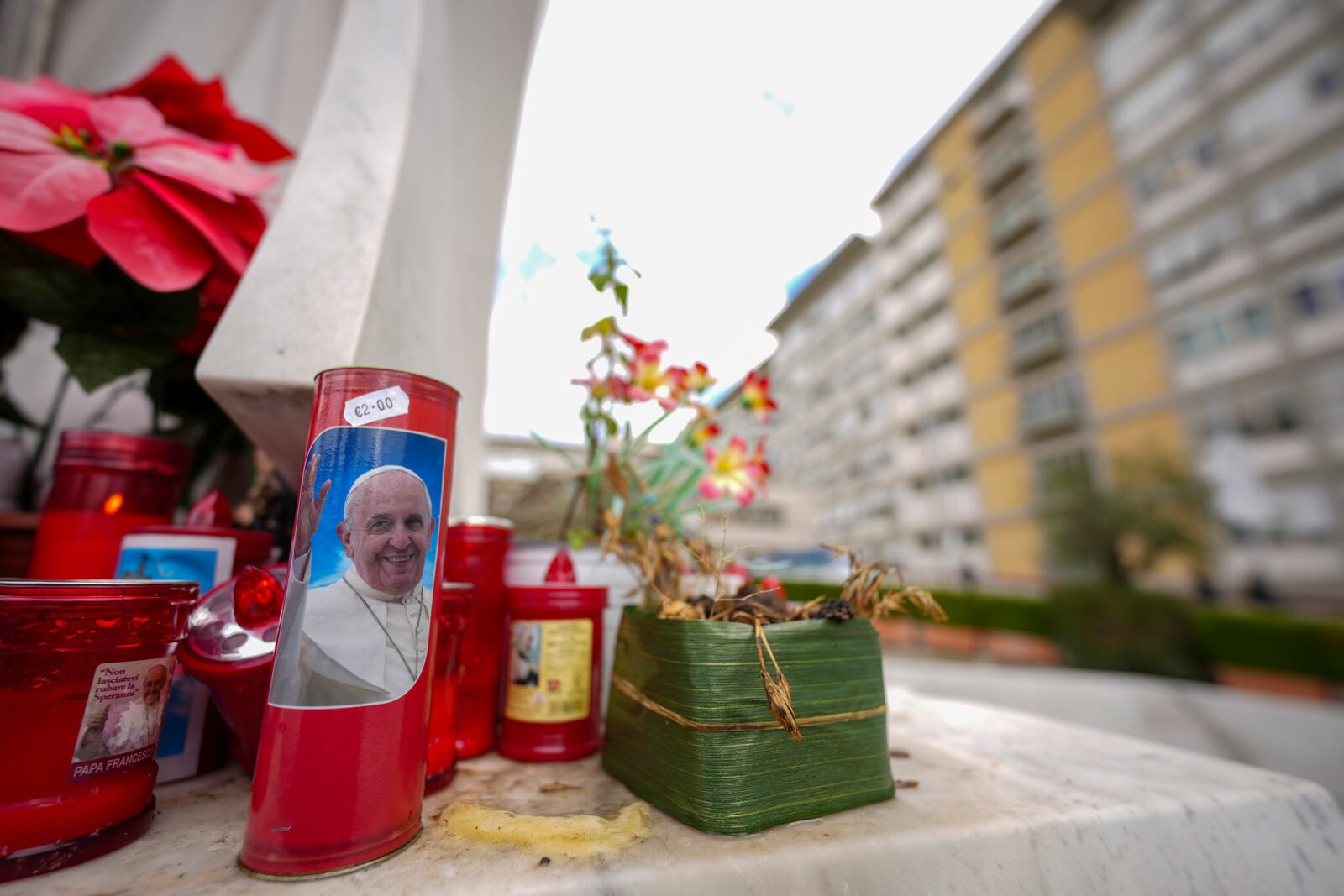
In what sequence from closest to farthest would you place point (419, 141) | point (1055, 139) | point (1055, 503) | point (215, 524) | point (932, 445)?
point (215, 524) → point (419, 141) → point (1055, 503) → point (1055, 139) → point (932, 445)

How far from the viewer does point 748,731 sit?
16.8 inches

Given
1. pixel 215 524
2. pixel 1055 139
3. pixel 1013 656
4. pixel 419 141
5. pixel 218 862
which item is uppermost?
pixel 1055 139

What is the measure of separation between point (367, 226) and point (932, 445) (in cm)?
1371

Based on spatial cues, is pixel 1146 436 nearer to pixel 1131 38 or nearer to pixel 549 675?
pixel 1131 38

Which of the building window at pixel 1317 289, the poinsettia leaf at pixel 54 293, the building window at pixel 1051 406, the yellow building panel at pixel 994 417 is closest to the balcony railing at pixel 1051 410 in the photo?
the building window at pixel 1051 406

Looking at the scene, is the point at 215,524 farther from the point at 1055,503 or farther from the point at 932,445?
the point at 932,445

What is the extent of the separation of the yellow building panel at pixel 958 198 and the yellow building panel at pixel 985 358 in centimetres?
298

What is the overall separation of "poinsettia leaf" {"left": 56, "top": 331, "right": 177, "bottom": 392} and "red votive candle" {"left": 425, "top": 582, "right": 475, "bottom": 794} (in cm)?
47

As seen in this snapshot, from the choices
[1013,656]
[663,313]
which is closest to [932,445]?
[1013,656]

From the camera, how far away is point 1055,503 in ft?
22.0

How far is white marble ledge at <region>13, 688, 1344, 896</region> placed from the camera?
34 cm

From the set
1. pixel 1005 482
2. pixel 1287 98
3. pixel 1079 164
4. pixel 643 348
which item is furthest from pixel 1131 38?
pixel 643 348

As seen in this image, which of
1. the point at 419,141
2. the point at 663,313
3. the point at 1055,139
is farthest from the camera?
the point at 1055,139

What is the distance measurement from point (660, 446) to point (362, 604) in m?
0.53
